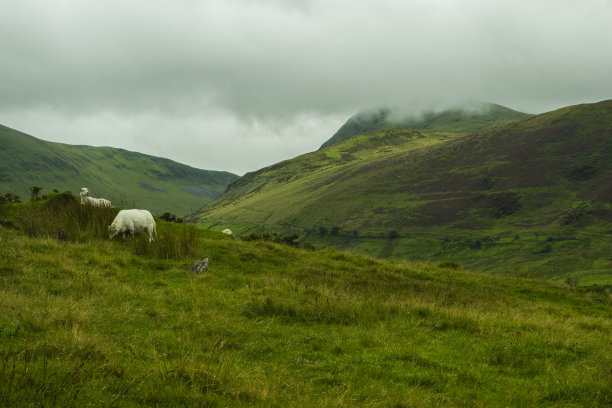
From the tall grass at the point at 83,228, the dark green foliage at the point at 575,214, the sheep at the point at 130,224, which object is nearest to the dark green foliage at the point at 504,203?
the dark green foliage at the point at 575,214

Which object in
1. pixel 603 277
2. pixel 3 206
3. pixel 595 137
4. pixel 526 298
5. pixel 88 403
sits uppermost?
pixel 595 137

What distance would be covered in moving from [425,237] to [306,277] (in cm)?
11323

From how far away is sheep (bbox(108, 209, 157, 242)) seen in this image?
1802cm

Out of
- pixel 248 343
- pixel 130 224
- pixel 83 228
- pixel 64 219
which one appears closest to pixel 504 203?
pixel 130 224

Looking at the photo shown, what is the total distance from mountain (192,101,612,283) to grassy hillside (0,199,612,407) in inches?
3079

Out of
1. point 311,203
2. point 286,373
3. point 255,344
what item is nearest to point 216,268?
point 255,344

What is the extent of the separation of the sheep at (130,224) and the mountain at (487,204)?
80.2 metres

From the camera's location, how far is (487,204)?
433 ft

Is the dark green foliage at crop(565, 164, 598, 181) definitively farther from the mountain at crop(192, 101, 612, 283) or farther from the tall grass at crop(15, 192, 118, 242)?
the tall grass at crop(15, 192, 118, 242)

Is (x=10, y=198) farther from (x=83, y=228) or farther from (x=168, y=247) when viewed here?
(x=168, y=247)

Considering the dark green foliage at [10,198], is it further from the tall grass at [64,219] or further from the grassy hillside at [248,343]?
the grassy hillside at [248,343]

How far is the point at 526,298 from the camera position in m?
19.0

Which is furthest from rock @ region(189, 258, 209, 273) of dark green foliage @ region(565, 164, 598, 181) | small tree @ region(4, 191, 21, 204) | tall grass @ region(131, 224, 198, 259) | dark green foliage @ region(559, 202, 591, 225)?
dark green foliage @ region(565, 164, 598, 181)

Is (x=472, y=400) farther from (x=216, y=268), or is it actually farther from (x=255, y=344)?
(x=216, y=268)
